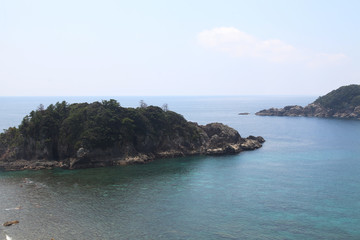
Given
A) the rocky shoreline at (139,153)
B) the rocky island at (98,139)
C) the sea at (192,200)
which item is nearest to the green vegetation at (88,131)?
the rocky island at (98,139)

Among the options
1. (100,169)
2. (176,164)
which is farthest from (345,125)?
(100,169)

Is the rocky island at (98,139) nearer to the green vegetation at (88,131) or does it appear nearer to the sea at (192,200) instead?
the green vegetation at (88,131)

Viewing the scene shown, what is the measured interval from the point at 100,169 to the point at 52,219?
3356 centimetres

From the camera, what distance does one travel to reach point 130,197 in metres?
63.7

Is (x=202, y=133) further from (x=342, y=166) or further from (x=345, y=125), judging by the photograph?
(x=345, y=125)

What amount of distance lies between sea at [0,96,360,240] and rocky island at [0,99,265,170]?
5288mm

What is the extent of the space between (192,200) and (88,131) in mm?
44865

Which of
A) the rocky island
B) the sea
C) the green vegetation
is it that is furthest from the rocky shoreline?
the sea

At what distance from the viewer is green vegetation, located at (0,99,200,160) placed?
91.3 metres

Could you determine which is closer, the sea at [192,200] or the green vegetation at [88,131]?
the sea at [192,200]

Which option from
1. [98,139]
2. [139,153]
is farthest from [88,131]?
[139,153]

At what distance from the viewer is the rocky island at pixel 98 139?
295 feet

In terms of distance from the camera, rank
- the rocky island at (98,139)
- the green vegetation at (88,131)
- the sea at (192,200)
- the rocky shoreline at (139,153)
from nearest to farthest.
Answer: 1. the sea at (192,200)
2. the rocky shoreline at (139,153)
3. the rocky island at (98,139)
4. the green vegetation at (88,131)

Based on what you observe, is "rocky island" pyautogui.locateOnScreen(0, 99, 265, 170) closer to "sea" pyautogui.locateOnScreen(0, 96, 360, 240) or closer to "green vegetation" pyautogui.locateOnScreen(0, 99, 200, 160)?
"green vegetation" pyautogui.locateOnScreen(0, 99, 200, 160)
